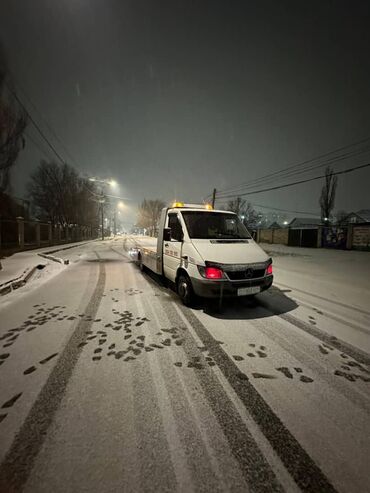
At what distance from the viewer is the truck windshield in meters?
5.39

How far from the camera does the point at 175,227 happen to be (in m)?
5.71

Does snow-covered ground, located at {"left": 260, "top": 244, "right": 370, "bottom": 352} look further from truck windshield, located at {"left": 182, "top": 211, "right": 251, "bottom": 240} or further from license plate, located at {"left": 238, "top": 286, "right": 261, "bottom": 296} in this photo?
truck windshield, located at {"left": 182, "top": 211, "right": 251, "bottom": 240}

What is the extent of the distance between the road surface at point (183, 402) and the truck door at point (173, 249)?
1.31 metres

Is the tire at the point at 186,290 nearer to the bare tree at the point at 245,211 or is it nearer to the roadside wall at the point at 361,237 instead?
the roadside wall at the point at 361,237

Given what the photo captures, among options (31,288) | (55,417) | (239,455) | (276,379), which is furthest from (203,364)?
(31,288)

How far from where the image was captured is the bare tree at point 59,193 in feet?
120

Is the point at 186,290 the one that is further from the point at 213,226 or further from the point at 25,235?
the point at 25,235

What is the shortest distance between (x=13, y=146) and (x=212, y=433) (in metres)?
21.5

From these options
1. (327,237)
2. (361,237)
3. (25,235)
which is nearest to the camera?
(25,235)

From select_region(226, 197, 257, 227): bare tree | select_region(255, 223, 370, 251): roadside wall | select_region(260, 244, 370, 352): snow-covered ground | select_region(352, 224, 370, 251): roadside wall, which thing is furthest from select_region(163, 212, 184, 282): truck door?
select_region(226, 197, 257, 227): bare tree

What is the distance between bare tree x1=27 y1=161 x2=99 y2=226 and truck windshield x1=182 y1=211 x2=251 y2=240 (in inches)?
1435

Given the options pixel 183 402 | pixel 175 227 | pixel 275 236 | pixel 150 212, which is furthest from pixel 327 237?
pixel 150 212

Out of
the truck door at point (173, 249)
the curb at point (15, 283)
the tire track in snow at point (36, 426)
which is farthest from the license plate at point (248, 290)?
the curb at point (15, 283)

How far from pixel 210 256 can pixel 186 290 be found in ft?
3.42
